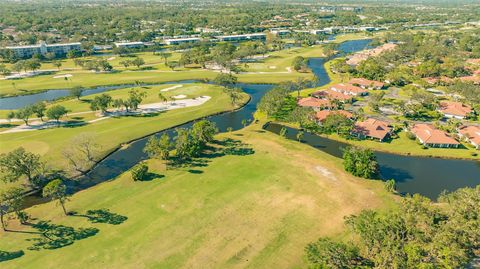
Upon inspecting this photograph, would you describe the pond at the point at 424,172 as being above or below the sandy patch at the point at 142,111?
below

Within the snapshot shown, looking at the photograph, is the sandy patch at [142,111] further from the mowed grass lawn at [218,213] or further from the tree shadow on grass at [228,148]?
the mowed grass lawn at [218,213]

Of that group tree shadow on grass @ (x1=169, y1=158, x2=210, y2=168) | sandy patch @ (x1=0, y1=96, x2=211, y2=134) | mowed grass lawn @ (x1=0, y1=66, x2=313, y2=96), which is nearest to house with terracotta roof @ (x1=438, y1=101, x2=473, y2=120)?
mowed grass lawn @ (x1=0, y1=66, x2=313, y2=96)

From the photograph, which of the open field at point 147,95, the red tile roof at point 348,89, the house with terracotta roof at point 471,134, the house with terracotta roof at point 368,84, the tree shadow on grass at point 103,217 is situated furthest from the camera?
the house with terracotta roof at point 368,84

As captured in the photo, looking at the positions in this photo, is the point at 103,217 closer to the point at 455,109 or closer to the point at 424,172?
the point at 424,172

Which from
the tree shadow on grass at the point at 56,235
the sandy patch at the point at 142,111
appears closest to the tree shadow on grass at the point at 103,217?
the tree shadow on grass at the point at 56,235

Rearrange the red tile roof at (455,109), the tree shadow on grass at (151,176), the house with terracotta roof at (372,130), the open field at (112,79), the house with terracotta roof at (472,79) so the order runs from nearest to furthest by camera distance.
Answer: the tree shadow on grass at (151,176), the house with terracotta roof at (372,130), the red tile roof at (455,109), the house with terracotta roof at (472,79), the open field at (112,79)

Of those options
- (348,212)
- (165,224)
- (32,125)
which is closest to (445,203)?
(348,212)
